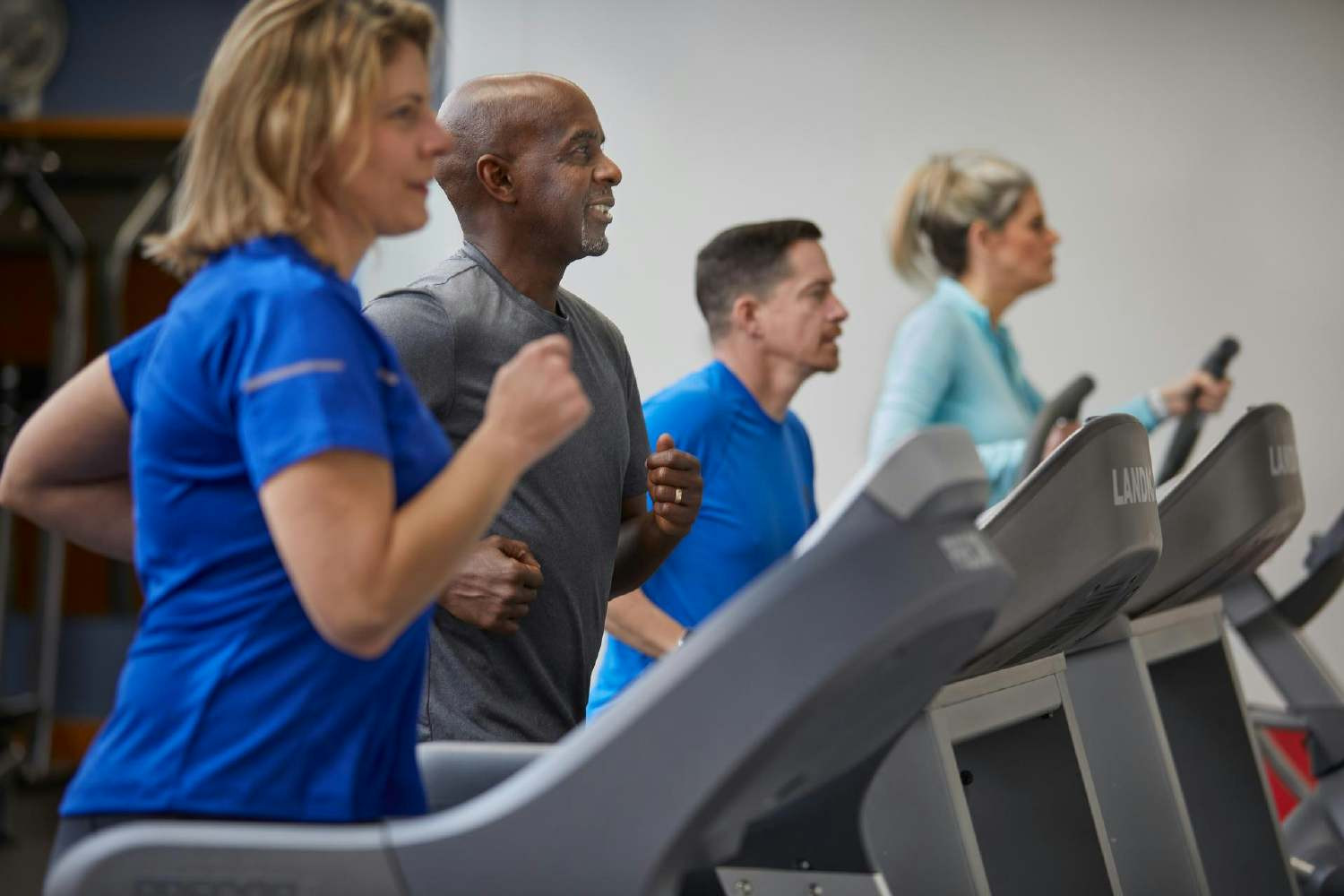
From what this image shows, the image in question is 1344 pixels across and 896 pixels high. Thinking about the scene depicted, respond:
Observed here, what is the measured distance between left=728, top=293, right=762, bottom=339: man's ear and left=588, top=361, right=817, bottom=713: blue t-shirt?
0.18 meters

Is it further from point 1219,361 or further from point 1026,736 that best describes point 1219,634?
point 1219,361

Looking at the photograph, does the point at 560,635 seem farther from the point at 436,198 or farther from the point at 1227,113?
the point at 1227,113

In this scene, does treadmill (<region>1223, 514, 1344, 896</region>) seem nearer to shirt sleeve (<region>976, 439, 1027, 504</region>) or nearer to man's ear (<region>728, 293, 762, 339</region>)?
shirt sleeve (<region>976, 439, 1027, 504</region>)

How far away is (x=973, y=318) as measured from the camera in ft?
11.9

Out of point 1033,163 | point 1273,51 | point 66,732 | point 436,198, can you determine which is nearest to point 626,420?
point 436,198

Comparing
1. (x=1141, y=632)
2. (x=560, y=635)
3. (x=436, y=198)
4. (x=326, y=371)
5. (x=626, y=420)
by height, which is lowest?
(x=1141, y=632)

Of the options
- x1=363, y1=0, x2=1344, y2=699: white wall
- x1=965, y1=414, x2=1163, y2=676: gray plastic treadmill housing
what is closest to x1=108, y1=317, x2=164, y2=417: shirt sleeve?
x1=965, y1=414, x2=1163, y2=676: gray plastic treadmill housing

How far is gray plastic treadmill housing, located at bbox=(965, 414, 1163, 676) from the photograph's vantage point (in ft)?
5.51

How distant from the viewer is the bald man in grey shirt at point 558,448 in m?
1.78

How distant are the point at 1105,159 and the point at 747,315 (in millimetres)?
2702

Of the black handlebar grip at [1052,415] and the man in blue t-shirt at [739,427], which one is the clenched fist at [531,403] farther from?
the black handlebar grip at [1052,415]

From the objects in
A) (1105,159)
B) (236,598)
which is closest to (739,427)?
(236,598)

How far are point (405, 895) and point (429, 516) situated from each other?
248mm

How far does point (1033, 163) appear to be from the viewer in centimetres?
528
